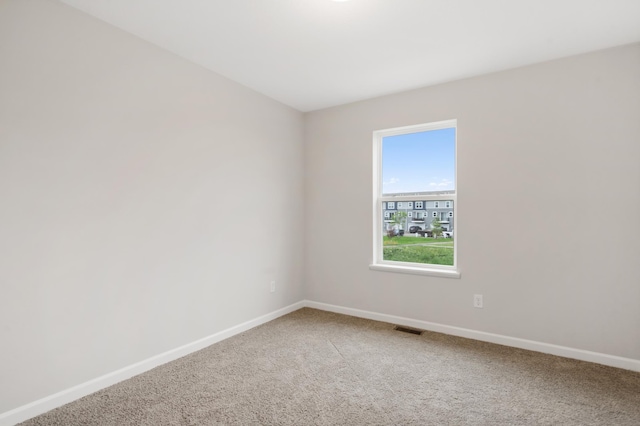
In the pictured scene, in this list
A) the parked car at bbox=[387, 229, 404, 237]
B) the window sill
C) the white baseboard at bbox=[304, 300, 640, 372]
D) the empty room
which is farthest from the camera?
the parked car at bbox=[387, 229, 404, 237]

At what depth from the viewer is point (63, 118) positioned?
1945 millimetres

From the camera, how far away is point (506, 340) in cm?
279

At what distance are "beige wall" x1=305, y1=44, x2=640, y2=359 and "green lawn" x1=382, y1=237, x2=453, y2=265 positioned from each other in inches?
8.0

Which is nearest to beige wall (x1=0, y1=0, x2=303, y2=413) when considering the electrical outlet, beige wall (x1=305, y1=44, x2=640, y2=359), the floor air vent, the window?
the window

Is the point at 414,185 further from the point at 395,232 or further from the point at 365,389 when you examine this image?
the point at 365,389

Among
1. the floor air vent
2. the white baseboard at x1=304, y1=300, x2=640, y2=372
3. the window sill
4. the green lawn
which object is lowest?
the floor air vent

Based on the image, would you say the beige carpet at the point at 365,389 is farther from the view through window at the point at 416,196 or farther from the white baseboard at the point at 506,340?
the view through window at the point at 416,196

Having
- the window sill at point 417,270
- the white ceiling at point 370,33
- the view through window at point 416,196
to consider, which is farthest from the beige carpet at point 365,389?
the white ceiling at point 370,33

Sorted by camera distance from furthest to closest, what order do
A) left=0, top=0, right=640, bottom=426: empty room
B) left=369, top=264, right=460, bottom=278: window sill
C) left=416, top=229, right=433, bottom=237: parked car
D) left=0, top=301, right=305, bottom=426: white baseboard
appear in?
left=416, top=229, right=433, bottom=237: parked car, left=369, top=264, right=460, bottom=278: window sill, left=0, top=0, right=640, bottom=426: empty room, left=0, top=301, right=305, bottom=426: white baseboard

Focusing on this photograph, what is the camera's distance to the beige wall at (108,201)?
70.0 inches

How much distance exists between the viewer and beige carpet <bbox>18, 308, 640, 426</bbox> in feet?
5.93

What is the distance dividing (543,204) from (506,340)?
1.24 metres

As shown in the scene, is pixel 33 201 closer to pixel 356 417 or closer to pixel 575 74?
pixel 356 417

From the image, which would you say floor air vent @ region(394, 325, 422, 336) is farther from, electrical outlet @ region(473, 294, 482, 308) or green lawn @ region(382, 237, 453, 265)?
green lawn @ region(382, 237, 453, 265)
